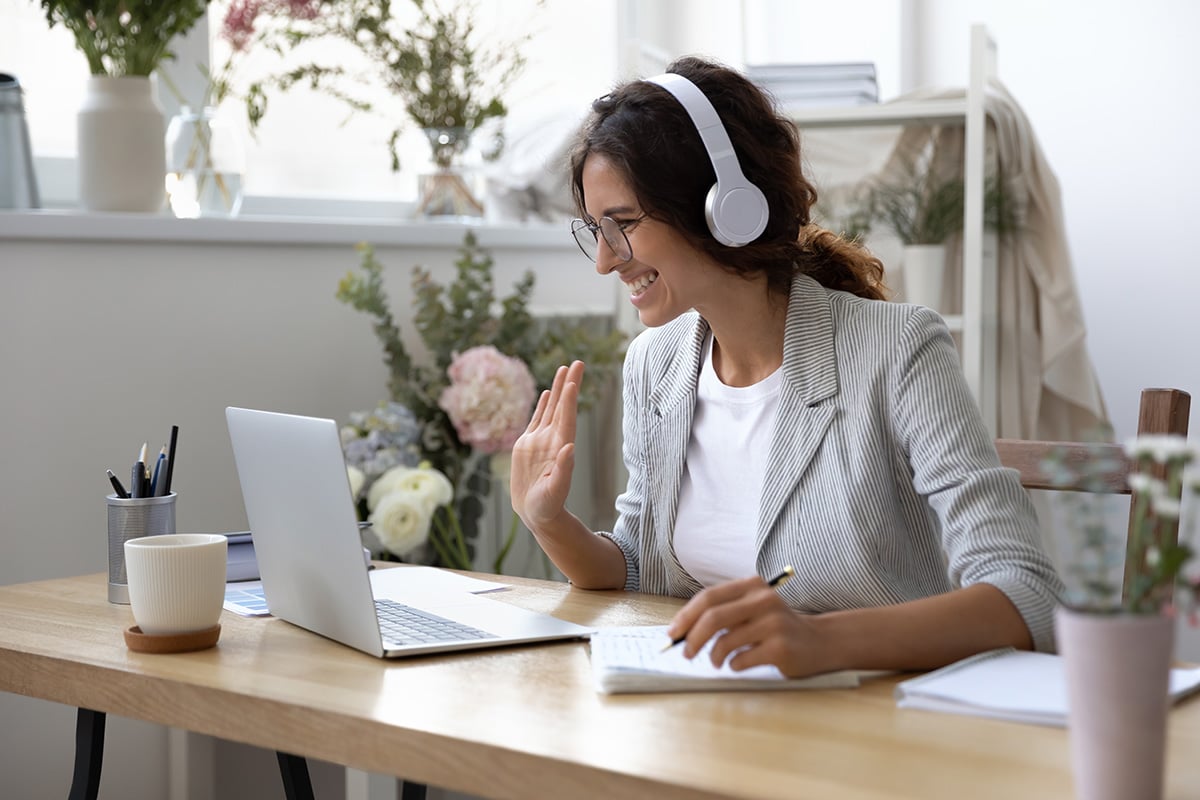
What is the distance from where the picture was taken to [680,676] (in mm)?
1141

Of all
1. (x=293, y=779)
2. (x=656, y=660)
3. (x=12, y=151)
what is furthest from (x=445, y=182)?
(x=656, y=660)

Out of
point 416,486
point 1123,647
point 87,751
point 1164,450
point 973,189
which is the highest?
point 973,189

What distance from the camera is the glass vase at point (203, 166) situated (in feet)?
7.66

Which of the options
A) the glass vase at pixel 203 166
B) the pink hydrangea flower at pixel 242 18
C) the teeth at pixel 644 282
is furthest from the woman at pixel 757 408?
the pink hydrangea flower at pixel 242 18

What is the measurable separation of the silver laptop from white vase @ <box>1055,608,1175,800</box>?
0.60 m

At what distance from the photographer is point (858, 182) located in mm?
2906

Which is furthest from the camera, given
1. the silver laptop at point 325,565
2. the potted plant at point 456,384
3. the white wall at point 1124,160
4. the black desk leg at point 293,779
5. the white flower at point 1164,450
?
the white wall at point 1124,160

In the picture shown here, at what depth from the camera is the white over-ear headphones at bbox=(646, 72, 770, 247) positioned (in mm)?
1567

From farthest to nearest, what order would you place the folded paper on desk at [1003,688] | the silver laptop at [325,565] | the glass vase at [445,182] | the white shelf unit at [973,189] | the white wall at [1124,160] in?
the white wall at [1124,160]
the glass vase at [445,182]
the white shelf unit at [973,189]
the silver laptop at [325,565]
the folded paper on desk at [1003,688]

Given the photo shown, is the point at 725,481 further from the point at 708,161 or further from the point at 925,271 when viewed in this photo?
the point at 925,271

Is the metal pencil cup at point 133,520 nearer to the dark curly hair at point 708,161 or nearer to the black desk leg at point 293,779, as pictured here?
the black desk leg at point 293,779

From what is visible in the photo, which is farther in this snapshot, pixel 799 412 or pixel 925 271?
pixel 925 271

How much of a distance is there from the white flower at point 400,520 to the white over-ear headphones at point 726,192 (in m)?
0.82

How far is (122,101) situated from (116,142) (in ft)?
0.21
